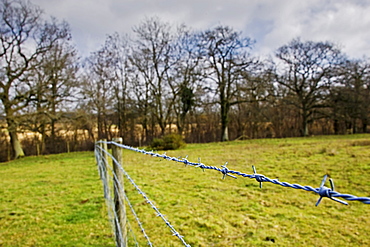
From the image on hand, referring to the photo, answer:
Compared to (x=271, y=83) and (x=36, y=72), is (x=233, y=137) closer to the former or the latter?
(x=271, y=83)

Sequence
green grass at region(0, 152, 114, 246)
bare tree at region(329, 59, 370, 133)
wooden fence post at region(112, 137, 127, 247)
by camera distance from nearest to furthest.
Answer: wooden fence post at region(112, 137, 127, 247), green grass at region(0, 152, 114, 246), bare tree at region(329, 59, 370, 133)

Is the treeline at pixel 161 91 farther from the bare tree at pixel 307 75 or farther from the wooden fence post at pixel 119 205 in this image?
the wooden fence post at pixel 119 205

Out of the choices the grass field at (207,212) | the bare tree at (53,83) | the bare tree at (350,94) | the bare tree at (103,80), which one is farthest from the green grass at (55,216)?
the bare tree at (350,94)

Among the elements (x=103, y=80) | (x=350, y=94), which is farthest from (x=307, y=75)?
(x=103, y=80)

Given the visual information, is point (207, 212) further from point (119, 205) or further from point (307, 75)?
point (307, 75)

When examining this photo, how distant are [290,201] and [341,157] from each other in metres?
4.64

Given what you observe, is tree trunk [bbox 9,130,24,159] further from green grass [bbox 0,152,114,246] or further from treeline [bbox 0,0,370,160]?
green grass [bbox 0,152,114,246]

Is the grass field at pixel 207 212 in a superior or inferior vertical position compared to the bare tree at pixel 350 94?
inferior

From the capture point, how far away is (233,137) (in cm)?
2511

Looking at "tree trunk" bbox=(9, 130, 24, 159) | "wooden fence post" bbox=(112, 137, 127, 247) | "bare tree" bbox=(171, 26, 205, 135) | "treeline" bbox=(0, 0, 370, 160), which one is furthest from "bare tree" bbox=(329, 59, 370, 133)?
"tree trunk" bbox=(9, 130, 24, 159)

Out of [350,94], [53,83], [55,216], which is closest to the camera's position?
[55,216]

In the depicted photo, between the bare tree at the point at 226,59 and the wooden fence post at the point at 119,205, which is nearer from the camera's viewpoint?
the wooden fence post at the point at 119,205

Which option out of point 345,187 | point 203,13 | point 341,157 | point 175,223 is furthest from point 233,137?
point 175,223

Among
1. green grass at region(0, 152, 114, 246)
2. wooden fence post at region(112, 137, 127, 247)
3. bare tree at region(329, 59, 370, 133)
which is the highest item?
bare tree at region(329, 59, 370, 133)
